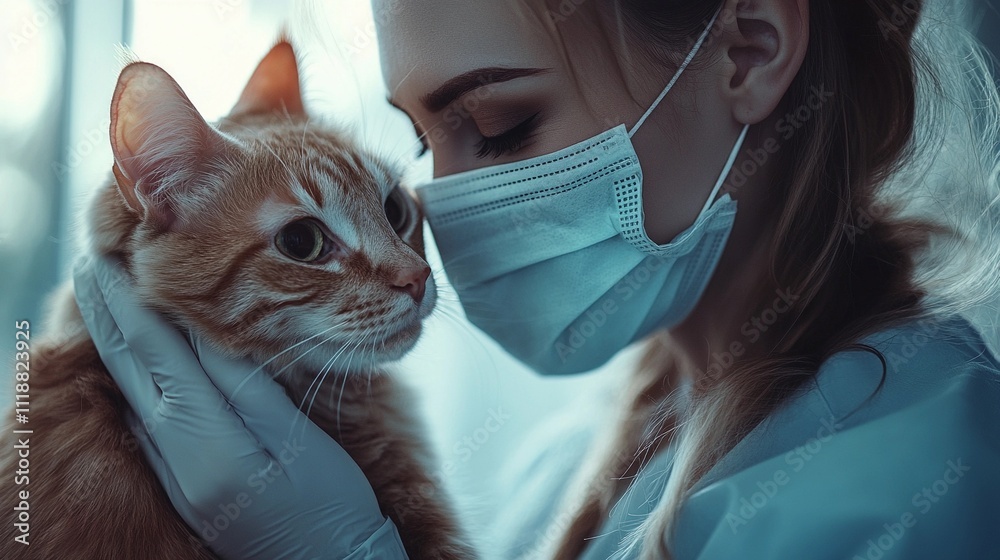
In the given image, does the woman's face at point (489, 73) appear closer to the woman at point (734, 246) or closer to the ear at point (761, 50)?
the woman at point (734, 246)

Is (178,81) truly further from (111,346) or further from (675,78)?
Result: (675,78)

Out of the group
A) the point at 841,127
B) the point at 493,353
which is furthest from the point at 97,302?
the point at 841,127

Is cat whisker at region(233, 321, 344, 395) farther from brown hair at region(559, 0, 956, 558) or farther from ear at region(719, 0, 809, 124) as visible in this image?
ear at region(719, 0, 809, 124)

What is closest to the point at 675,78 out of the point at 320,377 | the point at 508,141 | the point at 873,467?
the point at 508,141

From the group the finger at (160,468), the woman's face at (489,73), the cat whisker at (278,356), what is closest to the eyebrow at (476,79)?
the woman's face at (489,73)

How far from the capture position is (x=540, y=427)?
67.5 inches

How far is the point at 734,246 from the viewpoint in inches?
46.3

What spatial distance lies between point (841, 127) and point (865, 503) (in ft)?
2.06

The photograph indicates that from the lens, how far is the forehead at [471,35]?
971 millimetres

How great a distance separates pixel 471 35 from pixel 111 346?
2.21ft

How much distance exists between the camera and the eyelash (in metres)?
1.02

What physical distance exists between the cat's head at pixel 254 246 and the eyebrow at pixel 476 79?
21 cm

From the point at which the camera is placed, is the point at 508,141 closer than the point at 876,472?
No

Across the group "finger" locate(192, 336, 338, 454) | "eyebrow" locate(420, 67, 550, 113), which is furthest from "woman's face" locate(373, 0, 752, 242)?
"finger" locate(192, 336, 338, 454)
